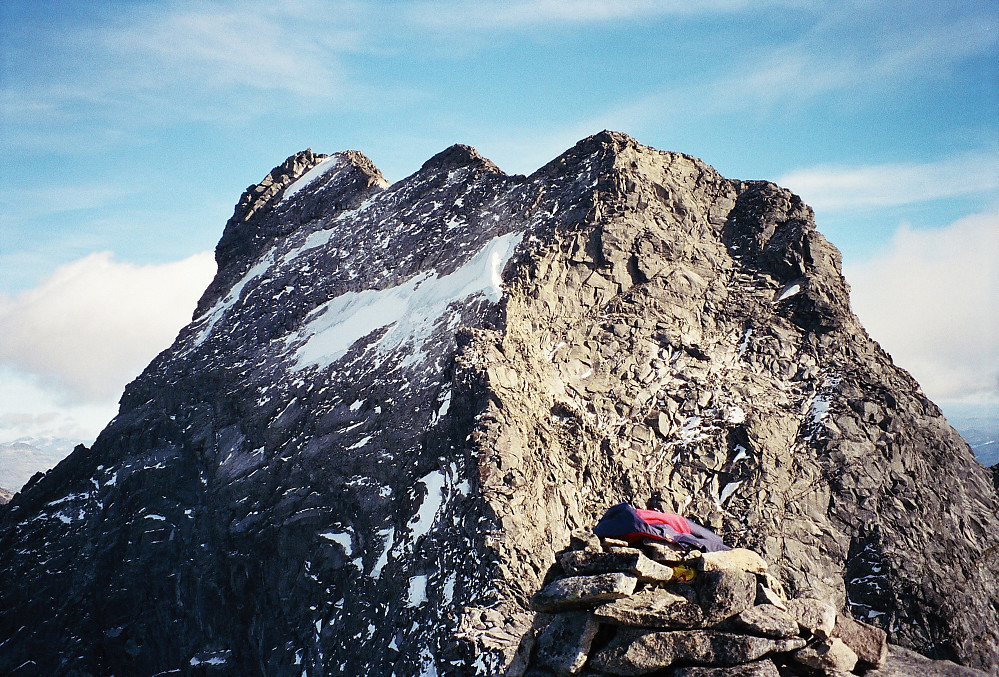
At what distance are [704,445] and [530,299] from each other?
16114 mm

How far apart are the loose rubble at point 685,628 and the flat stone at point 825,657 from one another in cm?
2

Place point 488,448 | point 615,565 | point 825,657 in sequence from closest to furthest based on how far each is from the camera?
1. point 825,657
2. point 615,565
3. point 488,448

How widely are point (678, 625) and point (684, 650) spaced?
589 mm

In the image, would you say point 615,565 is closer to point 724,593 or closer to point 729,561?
point 724,593

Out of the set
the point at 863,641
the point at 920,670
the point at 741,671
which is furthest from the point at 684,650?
the point at 920,670

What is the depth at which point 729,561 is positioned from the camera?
21.5m

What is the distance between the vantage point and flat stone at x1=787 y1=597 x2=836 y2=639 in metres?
19.7

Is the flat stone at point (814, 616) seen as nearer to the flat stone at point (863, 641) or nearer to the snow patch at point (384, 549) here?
the flat stone at point (863, 641)

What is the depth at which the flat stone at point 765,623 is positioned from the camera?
19.4 meters

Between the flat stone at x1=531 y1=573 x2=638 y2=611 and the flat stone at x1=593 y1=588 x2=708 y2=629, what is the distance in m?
0.27

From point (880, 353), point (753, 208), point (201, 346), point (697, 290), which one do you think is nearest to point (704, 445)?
point (697, 290)

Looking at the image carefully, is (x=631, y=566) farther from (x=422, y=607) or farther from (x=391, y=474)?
(x=391, y=474)

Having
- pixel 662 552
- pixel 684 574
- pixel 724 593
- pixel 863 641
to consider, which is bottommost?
pixel 863 641

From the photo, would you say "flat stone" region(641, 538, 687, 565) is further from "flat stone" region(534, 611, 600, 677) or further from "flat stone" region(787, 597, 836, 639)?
"flat stone" region(787, 597, 836, 639)
